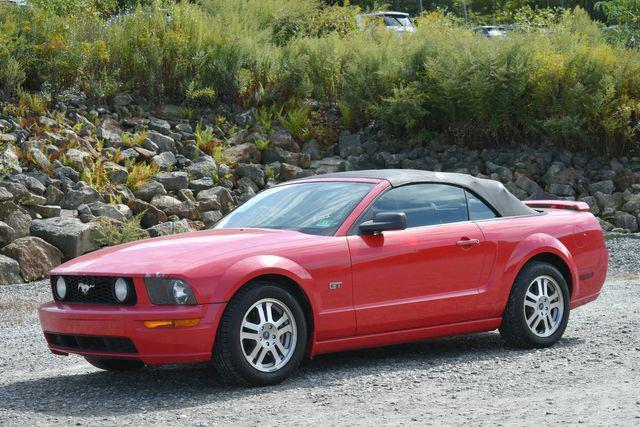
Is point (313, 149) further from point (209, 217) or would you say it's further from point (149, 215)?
point (149, 215)

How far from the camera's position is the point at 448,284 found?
7.91 meters

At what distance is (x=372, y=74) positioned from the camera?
19.5m

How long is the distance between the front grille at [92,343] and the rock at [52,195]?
8.27m

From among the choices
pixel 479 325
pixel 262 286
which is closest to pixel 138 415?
pixel 262 286

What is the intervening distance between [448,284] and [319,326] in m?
1.21

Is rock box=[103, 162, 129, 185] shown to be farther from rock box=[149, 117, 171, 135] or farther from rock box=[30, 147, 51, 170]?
rock box=[149, 117, 171, 135]

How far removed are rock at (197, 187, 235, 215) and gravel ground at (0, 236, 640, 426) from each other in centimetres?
730

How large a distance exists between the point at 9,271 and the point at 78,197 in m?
2.09

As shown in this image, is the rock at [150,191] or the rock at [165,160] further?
the rock at [165,160]

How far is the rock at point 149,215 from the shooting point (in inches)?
615

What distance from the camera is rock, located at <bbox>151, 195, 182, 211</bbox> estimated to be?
15938mm

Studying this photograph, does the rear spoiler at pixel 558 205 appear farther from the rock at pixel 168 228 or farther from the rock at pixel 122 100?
the rock at pixel 122 100

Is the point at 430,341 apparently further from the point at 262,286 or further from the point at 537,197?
the point at 537,197

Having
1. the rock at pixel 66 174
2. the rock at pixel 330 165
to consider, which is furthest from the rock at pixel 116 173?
the rock at pixel 330 165
